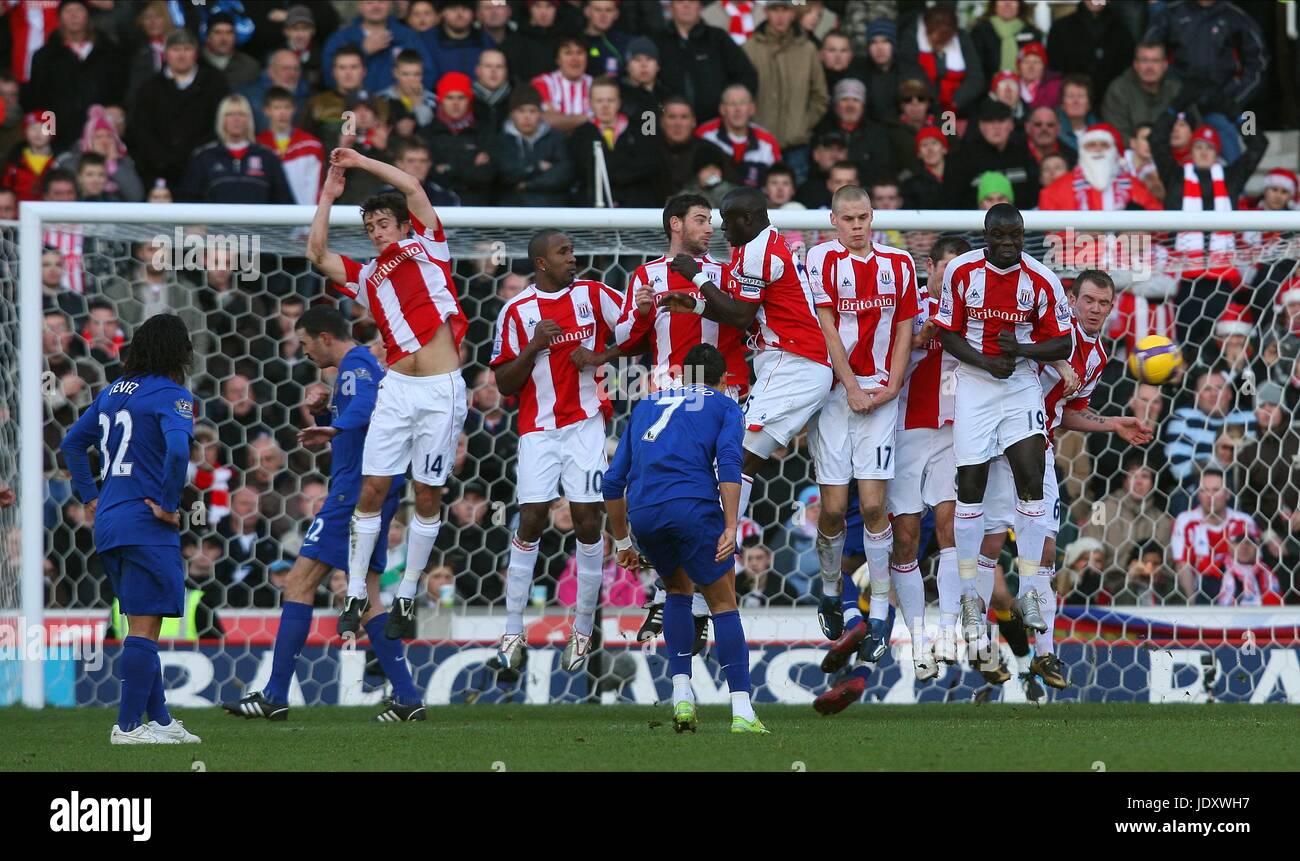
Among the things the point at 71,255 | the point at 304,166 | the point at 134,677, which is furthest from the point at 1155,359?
A: the point at 71,255

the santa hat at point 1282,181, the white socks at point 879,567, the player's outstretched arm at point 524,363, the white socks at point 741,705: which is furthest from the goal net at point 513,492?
the white socks at point 741,705

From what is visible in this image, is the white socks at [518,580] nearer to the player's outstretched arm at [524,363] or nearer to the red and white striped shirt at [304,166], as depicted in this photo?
the player's outstretched arm at [524,363]

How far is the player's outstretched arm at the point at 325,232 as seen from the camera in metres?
9.22

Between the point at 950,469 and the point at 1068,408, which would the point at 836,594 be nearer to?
the point at 950,469

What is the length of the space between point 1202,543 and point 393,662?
5.32 metres

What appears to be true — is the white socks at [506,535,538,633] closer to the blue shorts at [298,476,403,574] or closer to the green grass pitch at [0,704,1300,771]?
the green grass pitch at [0,704,1300,771]

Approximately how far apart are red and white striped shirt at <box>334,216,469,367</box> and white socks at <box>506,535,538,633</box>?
130cm

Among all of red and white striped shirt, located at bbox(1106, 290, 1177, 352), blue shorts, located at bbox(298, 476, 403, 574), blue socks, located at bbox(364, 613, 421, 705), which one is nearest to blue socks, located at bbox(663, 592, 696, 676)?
blue socks, located at bbox(364, 613, 421, 705)

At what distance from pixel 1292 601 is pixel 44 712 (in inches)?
313

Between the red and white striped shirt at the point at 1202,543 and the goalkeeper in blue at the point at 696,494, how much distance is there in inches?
173

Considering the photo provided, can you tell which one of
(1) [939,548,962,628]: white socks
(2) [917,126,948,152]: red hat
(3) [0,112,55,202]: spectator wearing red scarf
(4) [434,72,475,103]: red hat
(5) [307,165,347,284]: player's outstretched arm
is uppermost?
(4) [434,72,475,103]: red hat

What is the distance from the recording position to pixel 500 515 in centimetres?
1131

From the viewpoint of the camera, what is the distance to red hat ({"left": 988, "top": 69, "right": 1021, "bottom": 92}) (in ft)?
46.0

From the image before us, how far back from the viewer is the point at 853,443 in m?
9.24
